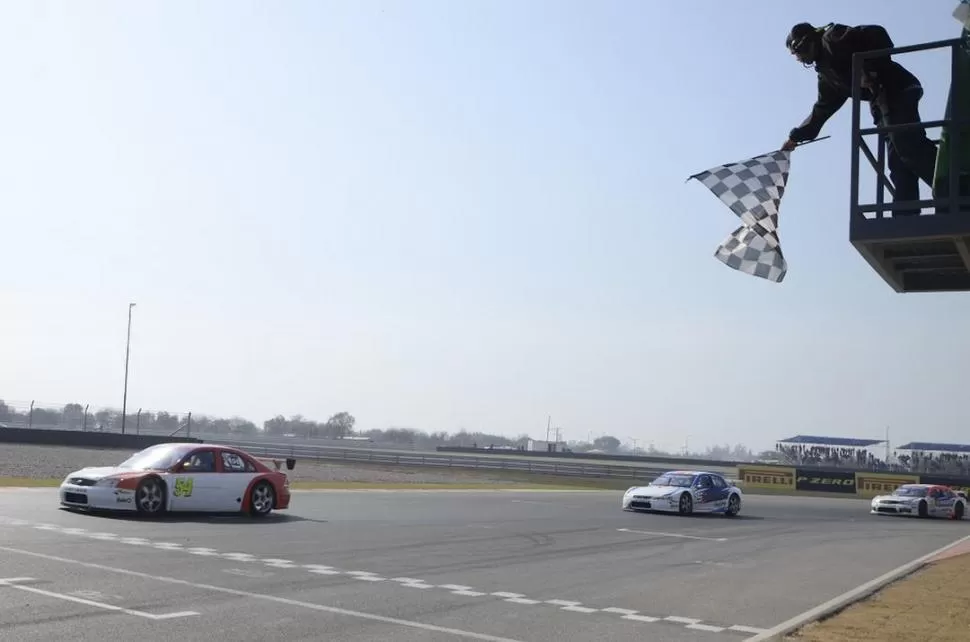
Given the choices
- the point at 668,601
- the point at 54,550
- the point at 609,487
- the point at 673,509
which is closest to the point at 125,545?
the point at 54,550

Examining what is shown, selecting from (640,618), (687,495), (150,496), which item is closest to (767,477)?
(687,495)

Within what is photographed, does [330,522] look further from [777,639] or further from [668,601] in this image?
[777,639]

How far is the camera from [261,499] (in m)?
Result: 17.6

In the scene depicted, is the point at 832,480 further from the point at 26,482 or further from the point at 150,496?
the point at 150,496

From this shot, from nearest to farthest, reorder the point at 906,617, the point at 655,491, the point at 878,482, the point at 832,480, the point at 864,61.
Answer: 1. the point at 864,61
2. the point at 906,617
3. the point at 655,491
4. the point at 878,482
5. the point at 832,480

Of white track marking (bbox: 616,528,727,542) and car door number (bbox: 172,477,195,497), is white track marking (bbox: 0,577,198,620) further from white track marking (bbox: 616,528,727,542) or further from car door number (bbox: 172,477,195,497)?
white track marking (bbox: 616,528,727,542)

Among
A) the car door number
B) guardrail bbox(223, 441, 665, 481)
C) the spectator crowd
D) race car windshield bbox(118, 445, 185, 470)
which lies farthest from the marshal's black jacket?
the spectator crowd

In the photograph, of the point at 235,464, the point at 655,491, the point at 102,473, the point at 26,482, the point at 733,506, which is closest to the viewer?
the point at 102,473

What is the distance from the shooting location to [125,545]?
38.9 feet

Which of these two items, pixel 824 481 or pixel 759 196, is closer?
pixel 759 196

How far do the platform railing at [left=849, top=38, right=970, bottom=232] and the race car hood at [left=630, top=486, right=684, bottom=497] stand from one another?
59.2ft

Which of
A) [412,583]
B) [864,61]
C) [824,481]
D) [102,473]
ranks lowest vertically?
[824,481]

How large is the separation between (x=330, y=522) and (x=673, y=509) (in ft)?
34.7

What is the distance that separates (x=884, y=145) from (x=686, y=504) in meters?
18.2
